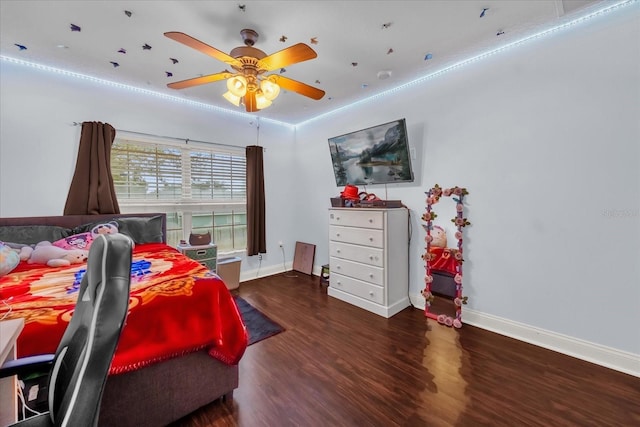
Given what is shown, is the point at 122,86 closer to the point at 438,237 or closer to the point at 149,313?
the point at 149,313

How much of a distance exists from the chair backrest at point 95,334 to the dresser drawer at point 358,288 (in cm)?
246

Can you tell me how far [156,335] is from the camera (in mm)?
1302

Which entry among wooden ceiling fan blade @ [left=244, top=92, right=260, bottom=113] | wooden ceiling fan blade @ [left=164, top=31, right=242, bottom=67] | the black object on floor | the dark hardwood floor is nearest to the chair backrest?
the dark hardwood floor

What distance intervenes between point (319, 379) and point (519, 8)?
9.48 feet

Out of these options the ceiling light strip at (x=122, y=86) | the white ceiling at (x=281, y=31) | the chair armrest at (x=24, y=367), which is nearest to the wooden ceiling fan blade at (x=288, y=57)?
the white ceiling at (x=281, y=31)

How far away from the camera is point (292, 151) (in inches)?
175

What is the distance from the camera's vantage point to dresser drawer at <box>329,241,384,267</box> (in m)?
2.73

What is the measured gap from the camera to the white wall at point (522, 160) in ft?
5.96

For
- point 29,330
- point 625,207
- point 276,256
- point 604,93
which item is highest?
point 604,93

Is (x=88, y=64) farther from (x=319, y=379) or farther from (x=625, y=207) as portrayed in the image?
(x=625, y=207)

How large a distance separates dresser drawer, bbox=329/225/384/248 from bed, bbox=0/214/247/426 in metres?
1.64

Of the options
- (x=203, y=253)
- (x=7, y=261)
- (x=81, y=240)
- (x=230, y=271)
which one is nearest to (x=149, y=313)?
(x=7, y=261)

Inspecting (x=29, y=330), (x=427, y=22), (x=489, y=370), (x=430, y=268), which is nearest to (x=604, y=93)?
(x=427, y=22)

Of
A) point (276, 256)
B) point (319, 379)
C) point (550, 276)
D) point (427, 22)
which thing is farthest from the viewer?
point (276, 256)
